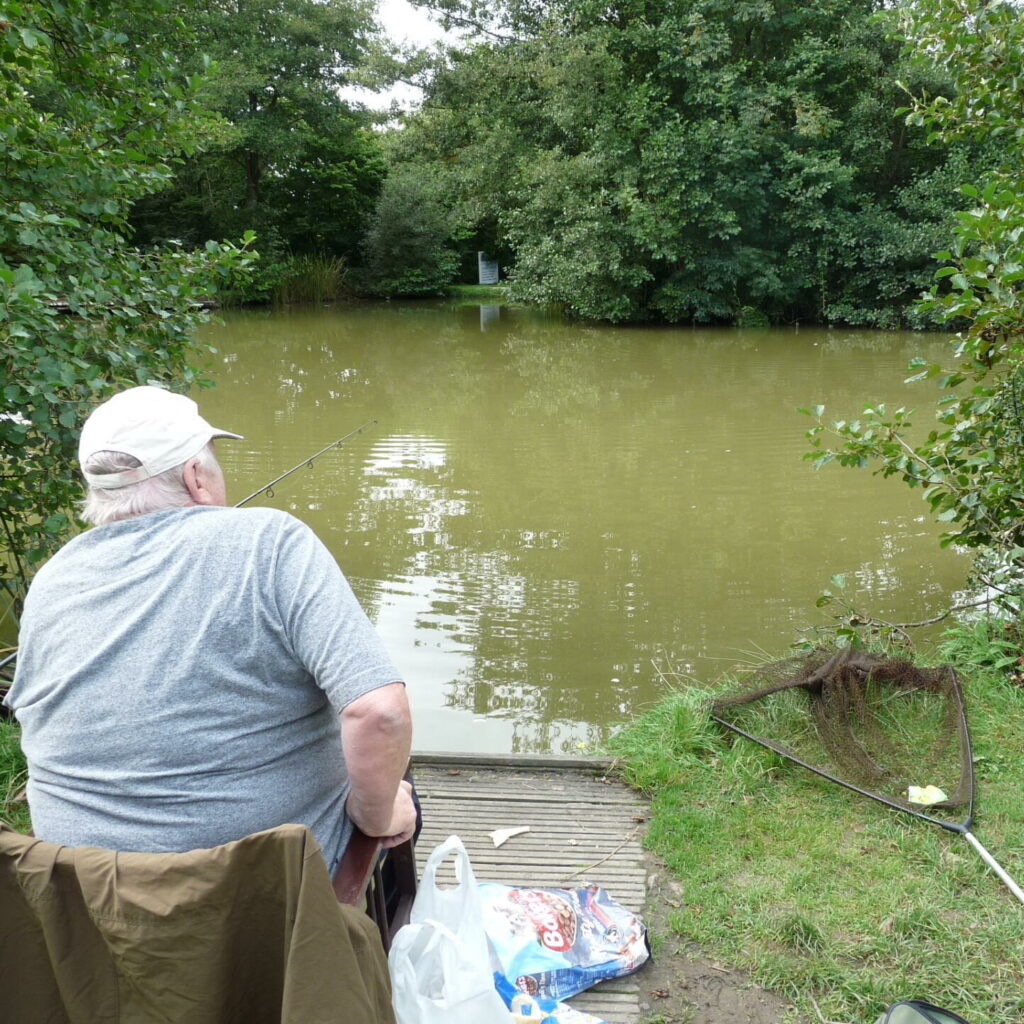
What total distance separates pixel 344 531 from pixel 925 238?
46.0ft

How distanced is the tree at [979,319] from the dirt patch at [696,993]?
189 cm

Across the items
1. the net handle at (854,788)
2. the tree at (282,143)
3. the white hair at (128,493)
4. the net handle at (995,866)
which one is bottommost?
the net handle at (854,788)

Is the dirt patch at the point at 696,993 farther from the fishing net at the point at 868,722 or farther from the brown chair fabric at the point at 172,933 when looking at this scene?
the brown chair fabric at the point at 172,933

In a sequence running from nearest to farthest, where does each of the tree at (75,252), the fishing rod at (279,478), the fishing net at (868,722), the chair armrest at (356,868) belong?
1. the chair armrest at (356,868)
2. the fishing net at (868,722)
3. the tree at (75,252)
4. the fishing rod at (279,478)

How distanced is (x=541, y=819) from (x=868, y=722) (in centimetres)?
111

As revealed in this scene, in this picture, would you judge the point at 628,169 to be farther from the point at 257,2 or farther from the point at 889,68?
the point at 257,2

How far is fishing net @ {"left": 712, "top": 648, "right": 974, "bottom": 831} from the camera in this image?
2.82 m

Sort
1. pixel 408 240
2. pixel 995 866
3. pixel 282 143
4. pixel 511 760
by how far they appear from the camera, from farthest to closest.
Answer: pixel 408 240 < pixel 282 143 < pixel 511 760 < pixel 995 866

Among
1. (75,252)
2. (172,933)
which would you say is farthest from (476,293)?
(172,933)

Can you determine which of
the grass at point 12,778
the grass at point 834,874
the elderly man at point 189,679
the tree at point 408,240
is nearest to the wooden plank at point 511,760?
the grass at point 834,874

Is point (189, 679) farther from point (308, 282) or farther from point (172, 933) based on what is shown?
point (308, 282)

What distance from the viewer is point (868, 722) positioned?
3.13 metres

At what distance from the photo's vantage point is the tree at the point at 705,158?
16.5m

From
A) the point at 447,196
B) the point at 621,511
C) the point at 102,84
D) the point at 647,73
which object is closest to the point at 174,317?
the point at 102,84
